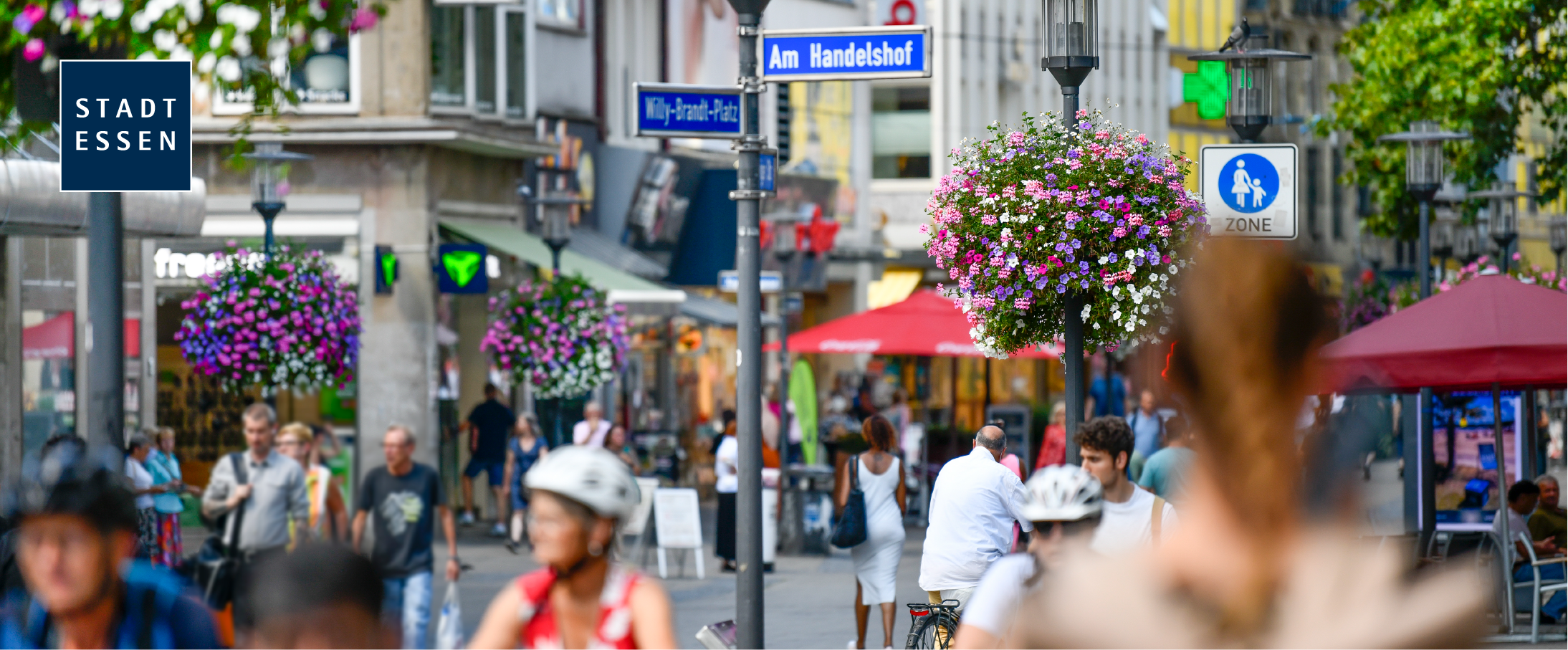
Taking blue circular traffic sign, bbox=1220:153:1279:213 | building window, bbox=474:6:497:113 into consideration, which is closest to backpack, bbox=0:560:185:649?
blue circular traffic sign, bbox=1220:153:1279:213

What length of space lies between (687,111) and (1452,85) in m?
14.1

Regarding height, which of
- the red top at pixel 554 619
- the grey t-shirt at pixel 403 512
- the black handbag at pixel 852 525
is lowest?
the black handbag at pixel 852 525

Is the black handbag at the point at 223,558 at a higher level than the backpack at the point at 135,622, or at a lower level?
lower

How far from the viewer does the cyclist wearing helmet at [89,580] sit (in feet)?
14.4

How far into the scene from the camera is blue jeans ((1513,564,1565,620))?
13125mm

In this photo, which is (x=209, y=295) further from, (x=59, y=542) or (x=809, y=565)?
(x=59, y=542)

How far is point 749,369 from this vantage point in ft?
31.3

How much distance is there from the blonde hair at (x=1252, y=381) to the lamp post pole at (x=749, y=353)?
23.4 ft

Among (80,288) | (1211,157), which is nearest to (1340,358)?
(1211,157)

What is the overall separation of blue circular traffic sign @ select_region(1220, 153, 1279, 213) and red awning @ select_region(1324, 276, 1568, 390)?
2.90ft

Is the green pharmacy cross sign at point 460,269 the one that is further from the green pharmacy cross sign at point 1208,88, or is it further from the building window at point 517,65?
the green pharmacy cross sign at point 1208,88

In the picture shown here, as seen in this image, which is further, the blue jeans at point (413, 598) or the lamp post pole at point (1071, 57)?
the blue jeans at point (413, 598)

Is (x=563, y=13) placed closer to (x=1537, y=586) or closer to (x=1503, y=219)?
(x=1503, y=219)

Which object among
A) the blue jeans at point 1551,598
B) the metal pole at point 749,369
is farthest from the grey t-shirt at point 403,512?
the blue jeans at point 1551,598
